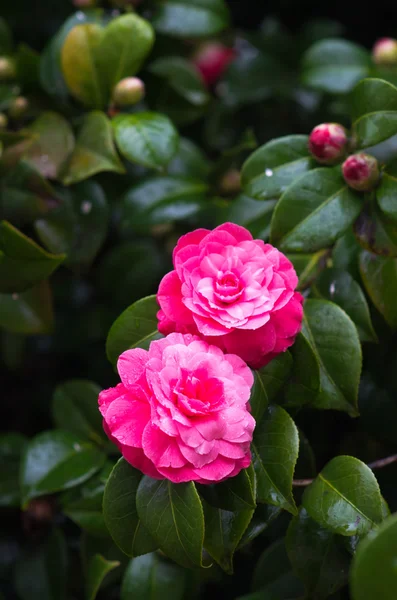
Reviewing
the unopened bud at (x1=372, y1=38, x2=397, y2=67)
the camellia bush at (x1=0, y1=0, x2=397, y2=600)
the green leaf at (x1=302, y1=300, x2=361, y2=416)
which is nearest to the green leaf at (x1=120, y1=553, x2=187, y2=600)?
the camellia bush at (x1=0, y1=0, x2=397, y2=600)

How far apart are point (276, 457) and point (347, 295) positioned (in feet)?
0.94

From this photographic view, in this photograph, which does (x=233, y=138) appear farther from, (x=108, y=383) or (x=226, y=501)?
(x=226, y=501)

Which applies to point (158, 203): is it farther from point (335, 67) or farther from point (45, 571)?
point (45, 571)

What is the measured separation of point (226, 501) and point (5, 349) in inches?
32.1

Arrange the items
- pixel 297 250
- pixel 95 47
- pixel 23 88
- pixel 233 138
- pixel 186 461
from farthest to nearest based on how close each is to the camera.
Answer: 1. pixel 233 138
2. pixel 23 88
3. pixel 95 47
4. pixel 297 250
5. pixel 186 461

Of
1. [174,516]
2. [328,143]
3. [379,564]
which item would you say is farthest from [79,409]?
[379,564]

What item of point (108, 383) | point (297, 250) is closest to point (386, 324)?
point (297, 250)

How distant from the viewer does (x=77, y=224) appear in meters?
1.24

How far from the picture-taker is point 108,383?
4.86 ft

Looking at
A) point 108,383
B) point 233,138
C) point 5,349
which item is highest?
point 233,138

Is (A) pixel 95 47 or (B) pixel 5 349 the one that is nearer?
(A) pixel 95 47

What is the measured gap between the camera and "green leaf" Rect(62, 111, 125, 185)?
1.12 m

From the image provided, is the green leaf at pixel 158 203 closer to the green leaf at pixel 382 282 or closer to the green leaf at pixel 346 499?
the green leaf at pixel 382 282

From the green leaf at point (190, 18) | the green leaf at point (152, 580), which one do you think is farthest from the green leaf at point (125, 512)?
the green leaf at point (190, 18)
